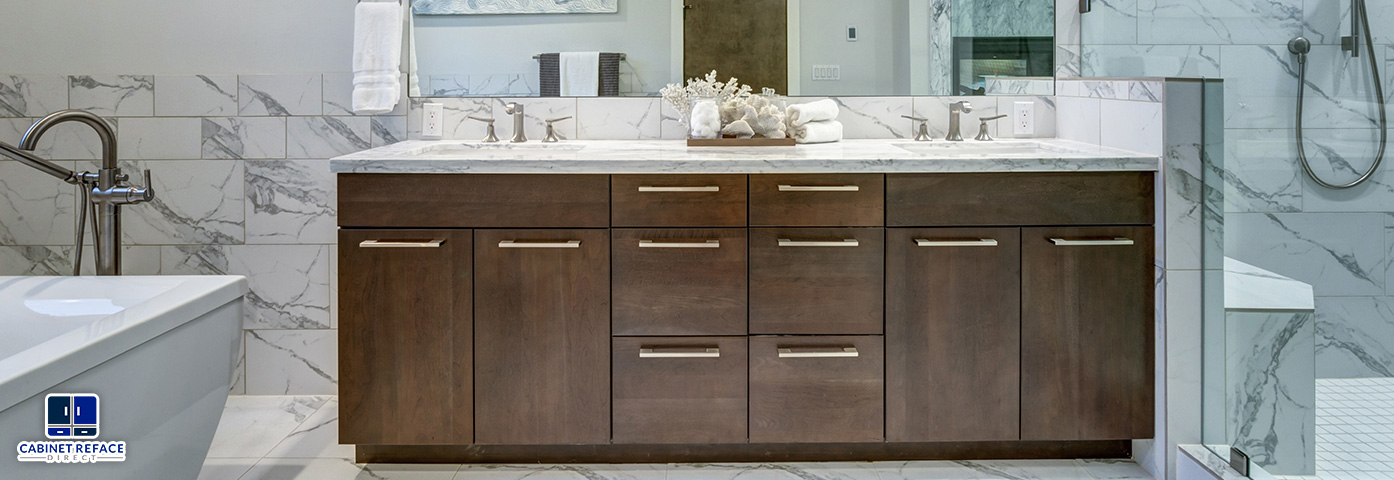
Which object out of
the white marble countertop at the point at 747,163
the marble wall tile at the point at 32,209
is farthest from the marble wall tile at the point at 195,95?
the white marble countertop at the point at 747,163

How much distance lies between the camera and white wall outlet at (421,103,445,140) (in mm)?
3119

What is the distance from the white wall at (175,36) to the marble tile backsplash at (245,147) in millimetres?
43

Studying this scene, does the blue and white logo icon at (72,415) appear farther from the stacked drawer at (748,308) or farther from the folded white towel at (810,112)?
the folded white towel at (810,112)

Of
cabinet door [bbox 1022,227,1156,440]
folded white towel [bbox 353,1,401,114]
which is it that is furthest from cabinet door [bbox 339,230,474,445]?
cabinet door [bbox 1022,227,1156,440]

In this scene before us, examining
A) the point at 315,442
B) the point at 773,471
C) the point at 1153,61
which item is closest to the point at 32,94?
the point at 315,442

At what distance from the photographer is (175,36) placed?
309 cm

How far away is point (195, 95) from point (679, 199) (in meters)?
1.66

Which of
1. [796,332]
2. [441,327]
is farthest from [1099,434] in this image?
[441,327]

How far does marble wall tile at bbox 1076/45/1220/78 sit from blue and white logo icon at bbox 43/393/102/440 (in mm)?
2262

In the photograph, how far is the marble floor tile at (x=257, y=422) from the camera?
2.77 metres

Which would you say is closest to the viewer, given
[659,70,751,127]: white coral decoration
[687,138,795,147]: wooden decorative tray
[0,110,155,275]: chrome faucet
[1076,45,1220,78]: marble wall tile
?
[1076,45,1220,78]: marble wall tile

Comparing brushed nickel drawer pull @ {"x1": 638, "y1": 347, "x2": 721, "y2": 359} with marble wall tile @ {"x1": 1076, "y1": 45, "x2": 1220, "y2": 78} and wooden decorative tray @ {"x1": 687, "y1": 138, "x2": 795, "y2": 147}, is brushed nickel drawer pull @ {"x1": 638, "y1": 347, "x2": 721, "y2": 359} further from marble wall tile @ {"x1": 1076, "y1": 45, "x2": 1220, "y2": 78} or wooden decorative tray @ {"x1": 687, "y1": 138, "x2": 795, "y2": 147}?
marble wall tile @ {"x1": 1076, "y1": 45, "x2": 1220, "y2": 78}

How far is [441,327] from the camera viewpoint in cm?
247

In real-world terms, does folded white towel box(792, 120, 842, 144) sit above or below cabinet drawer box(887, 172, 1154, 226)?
above
